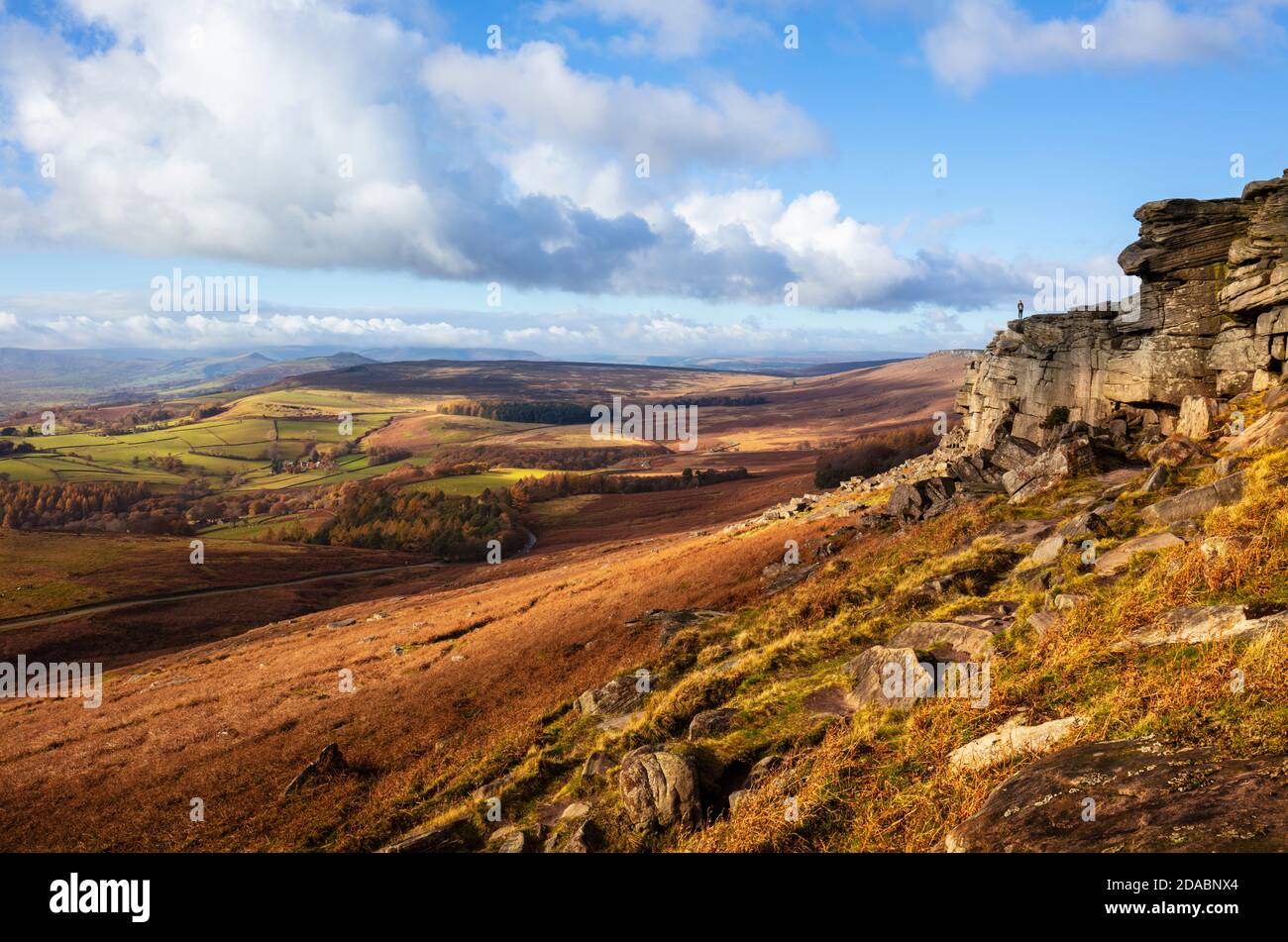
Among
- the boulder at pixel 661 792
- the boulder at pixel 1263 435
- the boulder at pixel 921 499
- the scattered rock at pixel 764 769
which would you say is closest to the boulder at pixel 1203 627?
the scattered rock at pixel 764 769

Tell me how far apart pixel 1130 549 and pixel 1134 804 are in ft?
34.4

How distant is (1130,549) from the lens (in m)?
15.6

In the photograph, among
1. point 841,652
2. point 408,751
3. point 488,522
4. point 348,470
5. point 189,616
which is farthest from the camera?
point 348,470

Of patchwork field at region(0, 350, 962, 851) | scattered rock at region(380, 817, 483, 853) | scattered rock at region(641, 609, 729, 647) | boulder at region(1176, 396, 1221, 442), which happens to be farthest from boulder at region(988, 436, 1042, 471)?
scattered rock at region(380, 817, 483, 853)

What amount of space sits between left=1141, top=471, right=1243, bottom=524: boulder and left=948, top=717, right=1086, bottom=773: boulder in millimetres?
10400

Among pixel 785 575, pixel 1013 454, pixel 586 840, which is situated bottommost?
pixel 586 840

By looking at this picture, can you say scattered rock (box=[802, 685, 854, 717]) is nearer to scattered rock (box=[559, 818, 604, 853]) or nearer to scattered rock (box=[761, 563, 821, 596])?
scattered rock (box=[559, 818, 604, 853])

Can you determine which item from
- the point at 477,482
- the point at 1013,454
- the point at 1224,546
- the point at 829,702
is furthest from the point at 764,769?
the point at 477,482

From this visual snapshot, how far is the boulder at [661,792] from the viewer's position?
35.9 ft

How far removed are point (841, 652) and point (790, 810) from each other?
8.17 metres

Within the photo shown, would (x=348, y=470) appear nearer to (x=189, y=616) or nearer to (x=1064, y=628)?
(x=189, y=616)

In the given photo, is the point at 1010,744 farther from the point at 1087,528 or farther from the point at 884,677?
the point at 1087,528
